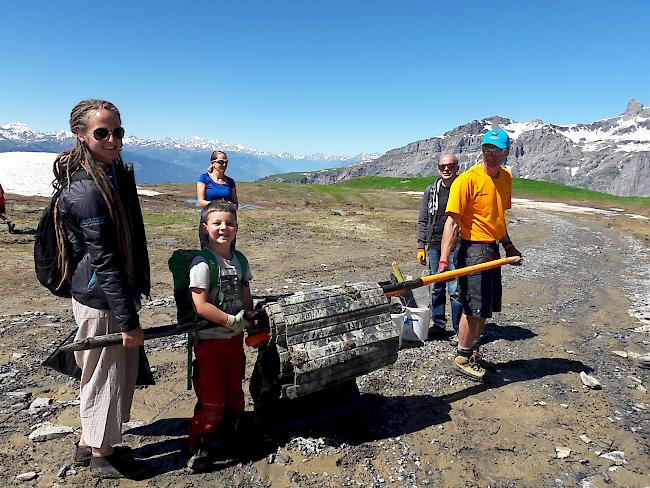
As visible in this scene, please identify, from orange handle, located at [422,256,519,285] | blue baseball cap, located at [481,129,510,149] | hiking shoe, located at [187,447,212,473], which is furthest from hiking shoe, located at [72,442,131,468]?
blue baseball cap, located at [481,129,510,149]

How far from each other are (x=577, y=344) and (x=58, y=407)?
793 centimetres

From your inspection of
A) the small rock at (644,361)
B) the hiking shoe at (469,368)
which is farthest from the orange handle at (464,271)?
the small rock at (644,361)

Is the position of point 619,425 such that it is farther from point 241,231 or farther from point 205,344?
point 241,231

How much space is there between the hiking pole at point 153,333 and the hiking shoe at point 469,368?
338 cm

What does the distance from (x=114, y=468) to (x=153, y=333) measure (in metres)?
1.32

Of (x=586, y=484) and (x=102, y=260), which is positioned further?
(x=586, y=484)

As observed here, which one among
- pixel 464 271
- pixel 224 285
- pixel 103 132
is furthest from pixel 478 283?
pixel 103 132

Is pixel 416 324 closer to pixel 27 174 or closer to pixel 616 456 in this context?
pixel 616 456

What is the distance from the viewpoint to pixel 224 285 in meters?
3.78

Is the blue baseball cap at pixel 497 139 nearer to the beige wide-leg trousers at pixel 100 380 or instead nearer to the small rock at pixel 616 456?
the small rock at pixel 616 456

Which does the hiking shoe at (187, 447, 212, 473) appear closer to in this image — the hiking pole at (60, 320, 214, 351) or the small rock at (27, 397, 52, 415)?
the hiking pole at (60, 320, 214, 351)

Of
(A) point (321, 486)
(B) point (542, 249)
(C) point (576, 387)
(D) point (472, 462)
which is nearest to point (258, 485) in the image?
(A) point (321, 486)

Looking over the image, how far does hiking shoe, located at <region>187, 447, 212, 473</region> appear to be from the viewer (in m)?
3.90

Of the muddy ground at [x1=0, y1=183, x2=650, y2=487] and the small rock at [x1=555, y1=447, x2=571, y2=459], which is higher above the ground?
the muddy ground at [x1=0, y1=183, x2=650, y2=487]
